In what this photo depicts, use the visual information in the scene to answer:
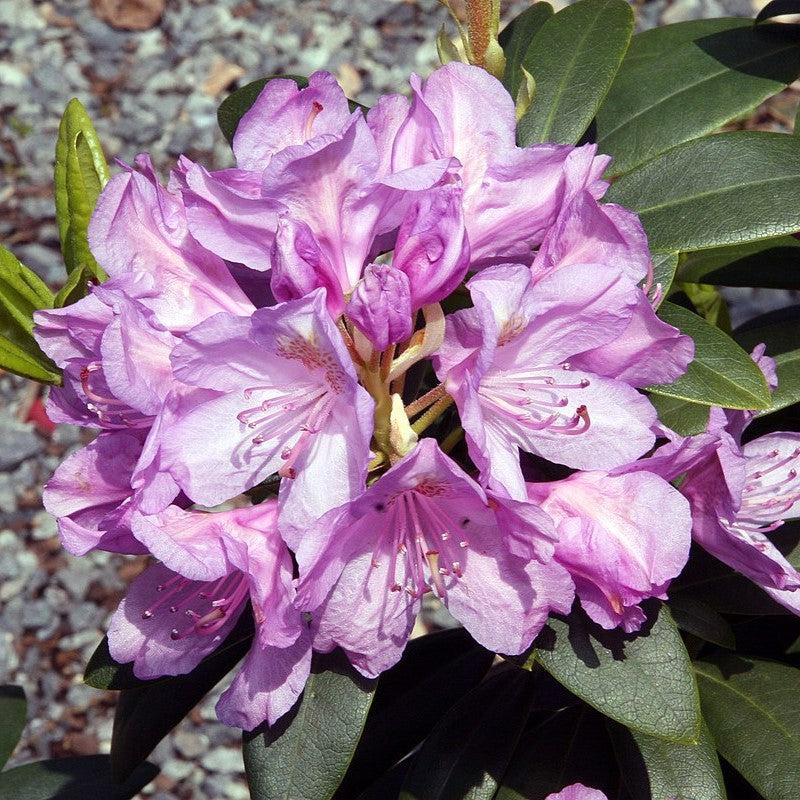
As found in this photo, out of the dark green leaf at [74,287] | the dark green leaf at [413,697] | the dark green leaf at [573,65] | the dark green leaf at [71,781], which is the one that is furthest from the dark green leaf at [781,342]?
the dark green leaf at [71,781]

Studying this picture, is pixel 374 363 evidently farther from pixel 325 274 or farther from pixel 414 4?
pixel 414 4

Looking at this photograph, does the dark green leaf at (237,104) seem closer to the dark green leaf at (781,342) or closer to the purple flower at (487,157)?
the purple flower at (487,157)

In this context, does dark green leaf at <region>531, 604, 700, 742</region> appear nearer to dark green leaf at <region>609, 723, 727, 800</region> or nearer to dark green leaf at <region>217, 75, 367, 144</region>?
dark green leaf at <region>609, 723, 727, 800</region>

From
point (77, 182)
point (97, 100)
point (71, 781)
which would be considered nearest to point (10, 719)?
point (71, 781)

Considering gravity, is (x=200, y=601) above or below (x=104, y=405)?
below

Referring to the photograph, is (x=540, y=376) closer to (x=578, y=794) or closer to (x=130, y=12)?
(x=578, y=794)

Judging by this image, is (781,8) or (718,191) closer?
(718,191)

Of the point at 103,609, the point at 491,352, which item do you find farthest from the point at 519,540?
the point at 103,609
